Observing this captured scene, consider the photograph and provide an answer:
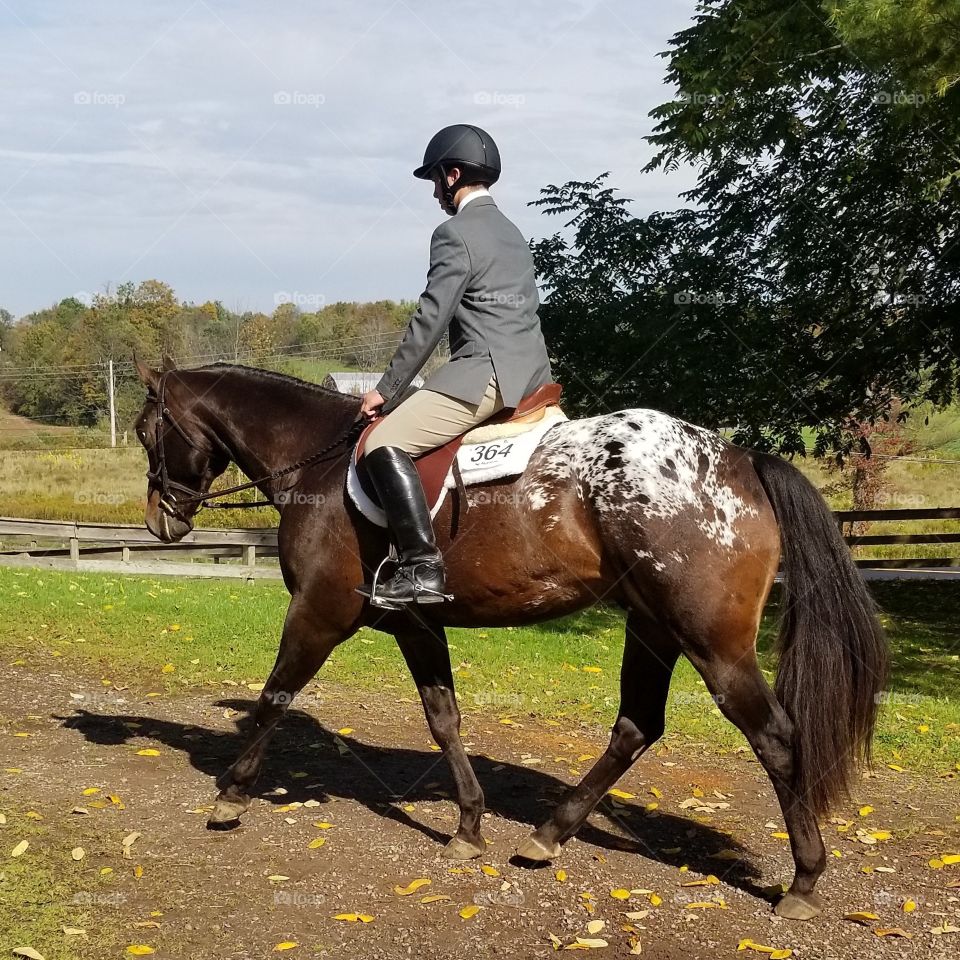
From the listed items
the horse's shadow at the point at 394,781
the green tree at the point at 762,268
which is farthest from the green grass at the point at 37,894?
the green tree at the point at 762,268

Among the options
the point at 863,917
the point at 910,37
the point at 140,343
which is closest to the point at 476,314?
the point at 863,917

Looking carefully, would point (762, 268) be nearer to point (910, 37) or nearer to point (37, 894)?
point (910, 37)

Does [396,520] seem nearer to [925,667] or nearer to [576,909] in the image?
[576,909]

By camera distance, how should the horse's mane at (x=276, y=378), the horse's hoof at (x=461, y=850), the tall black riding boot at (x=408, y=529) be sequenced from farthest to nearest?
the horse's mane at (x=276, y=378) < the horse's hoof at (x=461, y=850) < the tall black riding boot at (x=408, y=529)

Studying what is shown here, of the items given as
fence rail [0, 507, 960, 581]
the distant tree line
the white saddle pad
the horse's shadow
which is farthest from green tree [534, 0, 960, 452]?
the distant tree line

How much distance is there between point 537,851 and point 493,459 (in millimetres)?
2021

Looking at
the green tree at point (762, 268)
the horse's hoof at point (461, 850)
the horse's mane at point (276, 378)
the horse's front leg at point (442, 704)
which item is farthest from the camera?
the green tree at point (762, 268)

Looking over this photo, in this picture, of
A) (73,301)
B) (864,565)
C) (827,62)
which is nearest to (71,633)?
(827,62)

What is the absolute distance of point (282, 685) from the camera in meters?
5.55

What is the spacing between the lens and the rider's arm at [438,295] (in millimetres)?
4977

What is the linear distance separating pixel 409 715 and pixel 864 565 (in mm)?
16706

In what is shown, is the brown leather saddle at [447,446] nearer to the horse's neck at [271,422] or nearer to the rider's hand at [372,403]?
the rider's hand at [372,403]

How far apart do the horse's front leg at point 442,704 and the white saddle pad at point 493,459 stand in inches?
30.5

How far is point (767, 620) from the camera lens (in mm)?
14172
